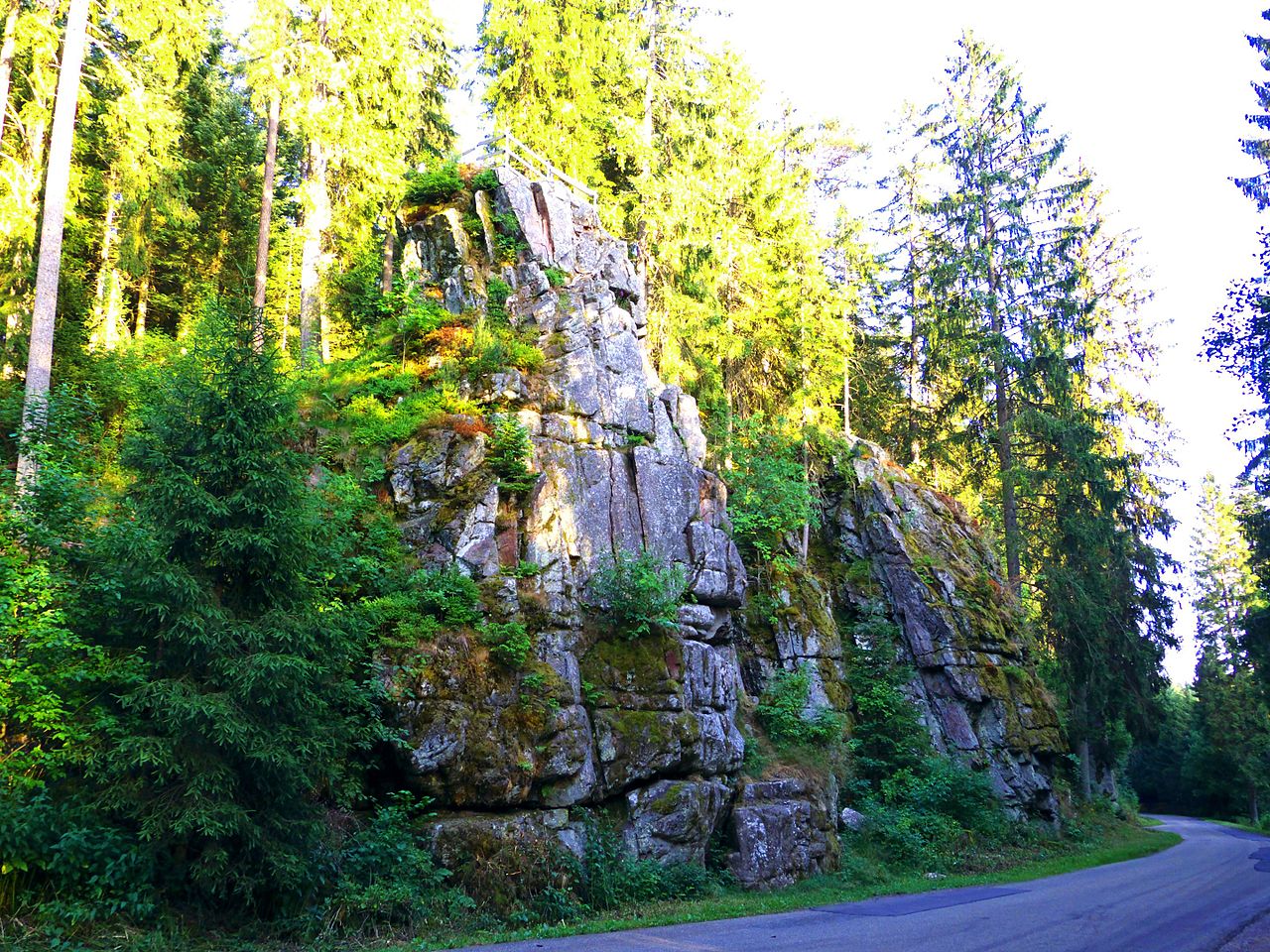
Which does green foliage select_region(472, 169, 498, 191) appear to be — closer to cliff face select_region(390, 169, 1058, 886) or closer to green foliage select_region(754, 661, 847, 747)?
cliff face select_region(390, 169, 1058, 886)

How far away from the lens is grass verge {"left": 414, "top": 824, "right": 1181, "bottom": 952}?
913 centimetres

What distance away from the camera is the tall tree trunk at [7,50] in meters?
14.6

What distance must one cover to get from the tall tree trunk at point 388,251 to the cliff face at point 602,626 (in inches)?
85.2

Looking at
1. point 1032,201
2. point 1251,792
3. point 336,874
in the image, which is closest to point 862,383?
point 1032,201

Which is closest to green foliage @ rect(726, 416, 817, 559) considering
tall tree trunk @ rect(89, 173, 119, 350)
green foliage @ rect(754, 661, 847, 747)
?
green foliage @ rect(754, 661, 847, 747)

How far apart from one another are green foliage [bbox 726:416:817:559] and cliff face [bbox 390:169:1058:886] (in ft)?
5.72

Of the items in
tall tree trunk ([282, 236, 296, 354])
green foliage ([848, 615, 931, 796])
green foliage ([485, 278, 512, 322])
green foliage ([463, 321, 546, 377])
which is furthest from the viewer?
tall tree trunk ([282, 236, 296, 354])

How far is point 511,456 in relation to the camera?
13.8 meters

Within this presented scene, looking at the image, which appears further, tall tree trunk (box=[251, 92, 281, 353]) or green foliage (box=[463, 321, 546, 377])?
tall tree trunk (box=[251, 92, 281, 353])

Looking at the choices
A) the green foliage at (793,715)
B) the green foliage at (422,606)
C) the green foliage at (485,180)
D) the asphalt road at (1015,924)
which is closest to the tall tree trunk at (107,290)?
the green foliage at (485,180)

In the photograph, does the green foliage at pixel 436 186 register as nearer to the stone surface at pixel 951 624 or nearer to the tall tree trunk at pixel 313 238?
the tall tree trunk at pixel 313 238

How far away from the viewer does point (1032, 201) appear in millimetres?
26578

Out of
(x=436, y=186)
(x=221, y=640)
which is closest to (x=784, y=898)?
(x=221, y=640)

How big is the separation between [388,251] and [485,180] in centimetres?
441
